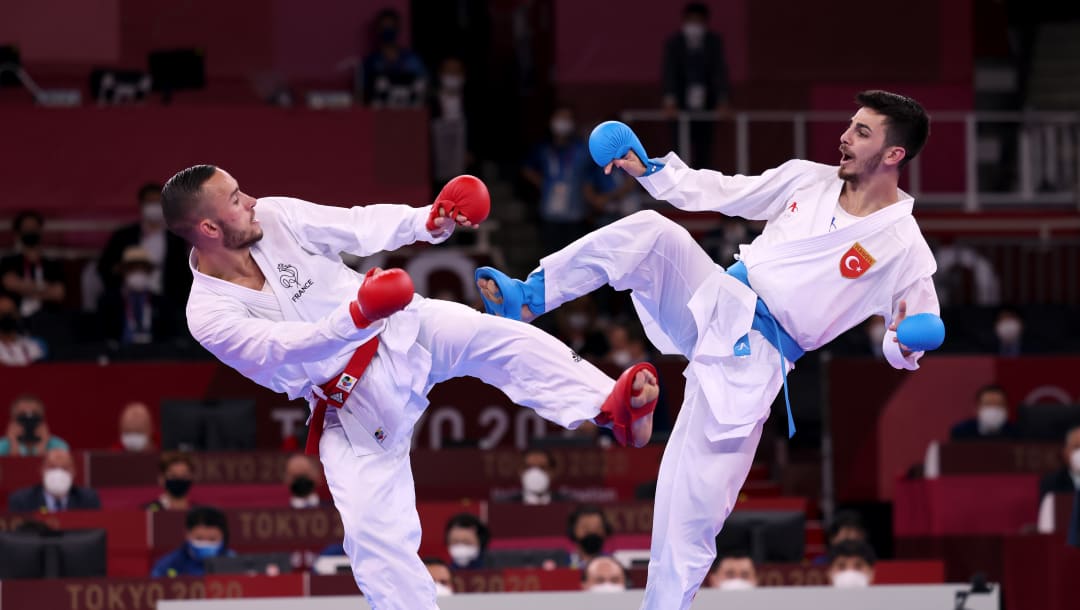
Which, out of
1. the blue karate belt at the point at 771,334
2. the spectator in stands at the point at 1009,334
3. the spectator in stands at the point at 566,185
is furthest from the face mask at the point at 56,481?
the spectator in stands at the point at 1009,334

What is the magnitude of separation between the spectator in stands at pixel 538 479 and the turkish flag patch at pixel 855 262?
521 cm

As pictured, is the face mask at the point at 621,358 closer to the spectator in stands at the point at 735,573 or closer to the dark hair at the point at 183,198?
the spectator in stands at the point at 735,573

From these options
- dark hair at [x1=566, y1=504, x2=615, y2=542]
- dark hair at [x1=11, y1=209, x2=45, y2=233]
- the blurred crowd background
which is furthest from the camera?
dark hair at [x1=11, y1=209, x2=45, y2=233]

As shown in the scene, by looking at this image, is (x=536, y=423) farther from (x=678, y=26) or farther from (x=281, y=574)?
(x=678, y=26)

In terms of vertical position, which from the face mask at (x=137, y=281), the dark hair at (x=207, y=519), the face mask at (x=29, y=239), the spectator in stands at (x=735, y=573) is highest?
the face mask at (x=29, y=239)

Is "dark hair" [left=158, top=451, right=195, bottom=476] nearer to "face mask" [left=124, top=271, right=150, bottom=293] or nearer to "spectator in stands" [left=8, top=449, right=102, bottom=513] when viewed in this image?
"spectator in stands" [left=8, top=449, right=102, bottom=513]

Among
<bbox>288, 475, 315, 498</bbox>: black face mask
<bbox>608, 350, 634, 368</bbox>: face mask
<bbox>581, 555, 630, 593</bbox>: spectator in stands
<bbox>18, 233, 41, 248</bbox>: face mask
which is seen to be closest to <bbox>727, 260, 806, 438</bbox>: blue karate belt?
<bbox>581, 555, 630, 593</bbox>: spectator in stands

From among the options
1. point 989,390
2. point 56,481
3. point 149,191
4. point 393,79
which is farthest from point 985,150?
point 56,481

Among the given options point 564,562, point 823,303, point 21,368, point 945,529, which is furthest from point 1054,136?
point 823,303

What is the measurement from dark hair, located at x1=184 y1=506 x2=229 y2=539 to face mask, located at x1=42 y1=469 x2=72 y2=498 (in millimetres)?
1046

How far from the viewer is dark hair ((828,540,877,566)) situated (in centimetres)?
903

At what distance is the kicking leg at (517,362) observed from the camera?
5621mm

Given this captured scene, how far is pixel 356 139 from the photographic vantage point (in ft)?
44.1

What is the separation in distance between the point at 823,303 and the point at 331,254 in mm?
1701
